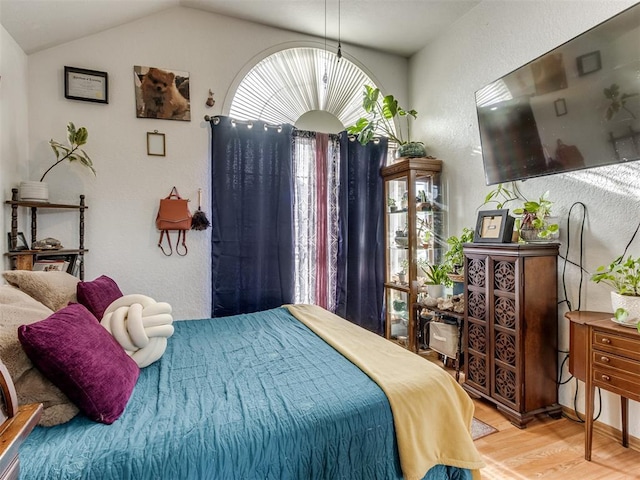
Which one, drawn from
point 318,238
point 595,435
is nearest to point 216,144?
point 318,238

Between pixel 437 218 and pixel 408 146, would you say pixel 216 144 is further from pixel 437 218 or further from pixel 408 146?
pixel 437 218

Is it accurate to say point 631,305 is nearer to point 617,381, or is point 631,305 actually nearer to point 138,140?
point 617,381

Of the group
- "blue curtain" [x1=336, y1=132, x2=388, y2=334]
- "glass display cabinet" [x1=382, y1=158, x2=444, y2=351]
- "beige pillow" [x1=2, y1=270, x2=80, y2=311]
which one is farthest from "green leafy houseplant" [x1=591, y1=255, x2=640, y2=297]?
"beige pillow" [x1=2, y1=270, x2=80, y2=311]

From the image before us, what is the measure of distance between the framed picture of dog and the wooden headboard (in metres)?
2.51

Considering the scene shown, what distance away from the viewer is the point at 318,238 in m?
3.19

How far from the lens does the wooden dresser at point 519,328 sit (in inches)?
78.5

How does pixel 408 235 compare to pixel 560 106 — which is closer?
pixel 560 106

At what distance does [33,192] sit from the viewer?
2131 mm

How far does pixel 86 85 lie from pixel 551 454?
12.8 feet

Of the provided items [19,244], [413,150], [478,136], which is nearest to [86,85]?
[19,244]

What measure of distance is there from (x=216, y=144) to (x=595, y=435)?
331 cm

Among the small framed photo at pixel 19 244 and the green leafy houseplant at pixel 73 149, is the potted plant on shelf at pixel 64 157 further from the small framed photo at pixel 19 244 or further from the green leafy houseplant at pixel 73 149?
the small framed photo at pixel 19 244

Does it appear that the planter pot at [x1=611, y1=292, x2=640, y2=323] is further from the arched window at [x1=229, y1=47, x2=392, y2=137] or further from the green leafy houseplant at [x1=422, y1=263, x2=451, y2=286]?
the arched window at [x1=229, y1=47, x2=392, y2=137]

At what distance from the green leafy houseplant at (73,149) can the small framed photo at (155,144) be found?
42 centimetres
